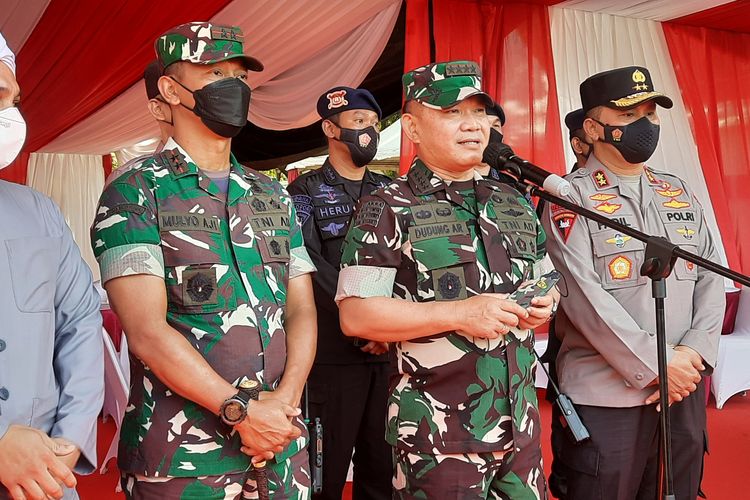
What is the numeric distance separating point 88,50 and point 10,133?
579 cm

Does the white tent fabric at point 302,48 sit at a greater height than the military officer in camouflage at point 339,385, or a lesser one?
greater

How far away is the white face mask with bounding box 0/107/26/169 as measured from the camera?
4.53 feet

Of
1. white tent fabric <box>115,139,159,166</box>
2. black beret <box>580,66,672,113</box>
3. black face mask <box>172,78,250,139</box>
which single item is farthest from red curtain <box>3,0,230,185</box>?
black face mask <box>172,78,250,139</box>

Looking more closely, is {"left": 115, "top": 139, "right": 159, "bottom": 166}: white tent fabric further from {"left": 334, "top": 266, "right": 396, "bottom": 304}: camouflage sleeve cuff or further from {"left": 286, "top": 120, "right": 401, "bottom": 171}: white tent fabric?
{"left": 334, "top": 266, "right": 396, "bottom": 304}: camouflage sleeve cuff

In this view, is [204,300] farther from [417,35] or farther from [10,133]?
[417,35]

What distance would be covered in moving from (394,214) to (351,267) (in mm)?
172

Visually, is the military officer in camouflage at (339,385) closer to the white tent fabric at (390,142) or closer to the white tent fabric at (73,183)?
the white tent fabric at (390,142)

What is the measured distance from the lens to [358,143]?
2979mm

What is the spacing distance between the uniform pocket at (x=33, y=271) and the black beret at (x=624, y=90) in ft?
5.33

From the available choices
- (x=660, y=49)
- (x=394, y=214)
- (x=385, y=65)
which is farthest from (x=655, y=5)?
(x=394, y=214)

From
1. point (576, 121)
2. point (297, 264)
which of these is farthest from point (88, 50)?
point (297, 264)

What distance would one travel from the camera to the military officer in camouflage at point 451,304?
5.81 feet

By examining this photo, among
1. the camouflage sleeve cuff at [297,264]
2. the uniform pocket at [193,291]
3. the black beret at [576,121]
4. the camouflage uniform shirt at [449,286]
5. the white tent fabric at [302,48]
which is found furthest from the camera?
the white tent fabric at [302,48]

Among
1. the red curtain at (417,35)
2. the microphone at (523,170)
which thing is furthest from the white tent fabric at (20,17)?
the microphone at (523,170)
